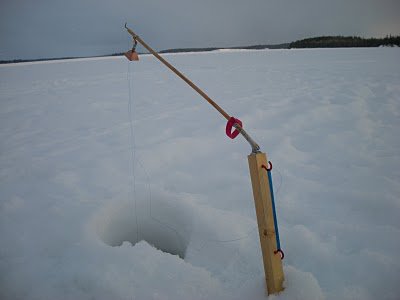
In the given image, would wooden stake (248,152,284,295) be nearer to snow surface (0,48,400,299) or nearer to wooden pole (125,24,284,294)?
wooden pole (125,24,284,294)

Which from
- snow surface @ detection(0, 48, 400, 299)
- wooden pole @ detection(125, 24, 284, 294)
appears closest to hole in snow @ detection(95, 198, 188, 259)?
snow surface @ detection(0, 48, 400, 299)

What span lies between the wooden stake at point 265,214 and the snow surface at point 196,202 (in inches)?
9.2

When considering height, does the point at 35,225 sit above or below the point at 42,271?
above

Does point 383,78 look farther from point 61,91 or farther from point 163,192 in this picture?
point 61,91

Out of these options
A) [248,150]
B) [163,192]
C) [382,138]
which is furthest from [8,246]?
[382,138]

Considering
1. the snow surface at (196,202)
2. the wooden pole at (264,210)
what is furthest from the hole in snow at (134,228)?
the wooden pole at (264,210)

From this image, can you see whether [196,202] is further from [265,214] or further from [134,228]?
[265,214]

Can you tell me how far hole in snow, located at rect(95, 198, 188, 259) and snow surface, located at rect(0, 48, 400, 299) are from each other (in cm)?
1

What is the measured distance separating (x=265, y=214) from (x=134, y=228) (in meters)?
1.96

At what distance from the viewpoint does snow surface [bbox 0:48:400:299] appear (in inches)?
85.4

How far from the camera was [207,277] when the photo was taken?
2.18 metres

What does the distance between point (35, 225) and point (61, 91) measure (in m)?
7.90

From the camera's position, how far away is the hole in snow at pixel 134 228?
2977 mm

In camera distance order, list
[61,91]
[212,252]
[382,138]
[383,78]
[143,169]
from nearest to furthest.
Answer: [212,252], [143,169], [382,138], [383,78], [61,91]
